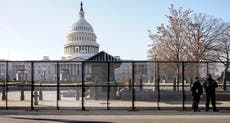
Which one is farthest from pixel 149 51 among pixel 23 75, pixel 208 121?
pixel 208 121

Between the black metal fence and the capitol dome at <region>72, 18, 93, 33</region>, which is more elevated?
the capitol dome at <region>72, 18, 93, 33</region>

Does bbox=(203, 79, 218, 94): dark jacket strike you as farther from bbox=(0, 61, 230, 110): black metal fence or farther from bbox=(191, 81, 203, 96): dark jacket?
bbox=(0, 61, 230, 110): black metal fence

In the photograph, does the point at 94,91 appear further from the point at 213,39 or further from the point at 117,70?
the point at 213,39

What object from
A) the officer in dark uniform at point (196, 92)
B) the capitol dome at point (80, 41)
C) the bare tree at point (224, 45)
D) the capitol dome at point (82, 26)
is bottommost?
the officer in dark uniform at point (196, 92)

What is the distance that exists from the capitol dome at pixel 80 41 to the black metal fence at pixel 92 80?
100395mm

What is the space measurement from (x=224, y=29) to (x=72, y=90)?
30343 mm

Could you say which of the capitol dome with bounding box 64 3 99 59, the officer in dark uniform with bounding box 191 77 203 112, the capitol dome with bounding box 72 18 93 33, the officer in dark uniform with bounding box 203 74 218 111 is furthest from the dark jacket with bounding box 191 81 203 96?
the capitol dome with bounding box 72 18 93 33

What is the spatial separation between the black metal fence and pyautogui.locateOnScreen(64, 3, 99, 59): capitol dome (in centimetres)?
10040

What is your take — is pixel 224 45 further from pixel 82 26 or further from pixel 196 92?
pixel 82 26

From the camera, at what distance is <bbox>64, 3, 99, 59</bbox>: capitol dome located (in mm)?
133125

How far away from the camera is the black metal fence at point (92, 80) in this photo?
2539cm

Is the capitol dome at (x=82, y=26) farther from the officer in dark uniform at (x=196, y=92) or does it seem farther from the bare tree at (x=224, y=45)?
the officer in dark uniform at (x=196, y=92)

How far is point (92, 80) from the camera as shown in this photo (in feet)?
93.9

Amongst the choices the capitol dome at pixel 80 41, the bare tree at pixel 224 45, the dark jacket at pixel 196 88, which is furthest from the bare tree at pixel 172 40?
the capitol dome at pixel 80 41
